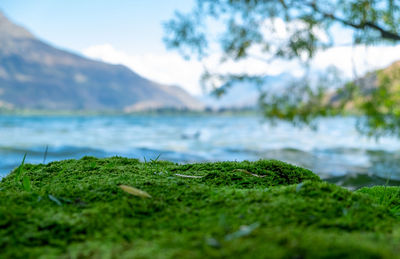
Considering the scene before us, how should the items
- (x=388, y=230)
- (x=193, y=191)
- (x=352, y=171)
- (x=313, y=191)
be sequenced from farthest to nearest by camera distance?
1. (x=352, y=171)
2. (x=193, y=191)
3. (x=313, y=191)
4. (x=388, y=230)

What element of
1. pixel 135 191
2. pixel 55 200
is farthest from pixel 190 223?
pixel 55 200

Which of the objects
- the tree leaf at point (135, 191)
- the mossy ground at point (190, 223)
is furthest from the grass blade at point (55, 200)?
the tree leaf at point (135, 191)

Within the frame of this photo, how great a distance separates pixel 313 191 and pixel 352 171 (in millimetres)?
8969

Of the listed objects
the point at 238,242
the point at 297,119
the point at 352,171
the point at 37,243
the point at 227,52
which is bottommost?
the point at 352,171

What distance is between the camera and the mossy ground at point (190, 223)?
1255mm

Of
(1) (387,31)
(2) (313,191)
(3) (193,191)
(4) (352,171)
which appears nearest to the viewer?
(2) (313,191)

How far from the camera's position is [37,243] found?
1534 mm

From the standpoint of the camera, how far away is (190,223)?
1.73 m

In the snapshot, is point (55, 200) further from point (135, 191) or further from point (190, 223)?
point (190, 223)

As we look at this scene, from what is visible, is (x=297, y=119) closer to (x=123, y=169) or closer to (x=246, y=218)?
(x=123, y=169)

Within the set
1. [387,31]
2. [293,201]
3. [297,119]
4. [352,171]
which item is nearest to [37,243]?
[293,201]

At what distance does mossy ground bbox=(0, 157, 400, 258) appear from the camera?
125 centimetres

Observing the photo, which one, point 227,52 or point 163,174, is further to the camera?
point 227,52

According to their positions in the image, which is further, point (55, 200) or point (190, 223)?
point (55, 200)
